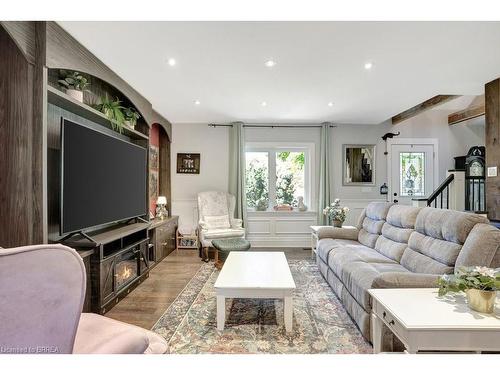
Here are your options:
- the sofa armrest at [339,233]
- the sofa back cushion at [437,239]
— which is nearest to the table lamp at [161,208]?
the sofa armrest at [339,233]

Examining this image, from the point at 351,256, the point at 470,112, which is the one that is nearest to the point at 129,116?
the point at 351,256

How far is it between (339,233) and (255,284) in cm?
197

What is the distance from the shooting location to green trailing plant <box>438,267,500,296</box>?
128cm

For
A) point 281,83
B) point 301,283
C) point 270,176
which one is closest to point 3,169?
point 281,83

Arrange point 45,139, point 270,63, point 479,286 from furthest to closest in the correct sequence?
point 270,63, point 45,139, point 479,286

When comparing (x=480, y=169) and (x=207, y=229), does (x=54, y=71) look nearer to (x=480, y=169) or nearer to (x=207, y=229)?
(x=207, y=229)

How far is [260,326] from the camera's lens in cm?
223

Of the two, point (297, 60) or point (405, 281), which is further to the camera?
point (297, 60)

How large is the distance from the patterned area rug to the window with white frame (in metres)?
2.63

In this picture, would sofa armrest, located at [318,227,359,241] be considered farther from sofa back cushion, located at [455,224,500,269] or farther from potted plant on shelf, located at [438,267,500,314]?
potted plant on shelf, located at [438,267,500,314]

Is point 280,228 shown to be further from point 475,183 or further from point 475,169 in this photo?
point 475,169

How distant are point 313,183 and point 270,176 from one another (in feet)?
2.88

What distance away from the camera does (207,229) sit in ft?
14.8

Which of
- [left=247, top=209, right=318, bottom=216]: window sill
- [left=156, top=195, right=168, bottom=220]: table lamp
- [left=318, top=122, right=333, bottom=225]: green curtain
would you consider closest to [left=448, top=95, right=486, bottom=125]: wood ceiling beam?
[left=318, top=122, right=333, bottom=225]: green curtain
